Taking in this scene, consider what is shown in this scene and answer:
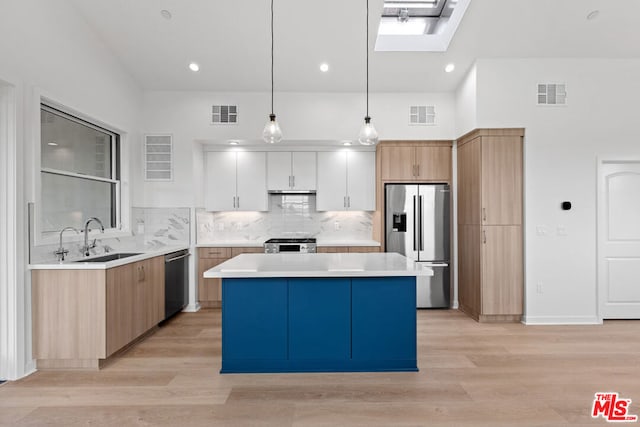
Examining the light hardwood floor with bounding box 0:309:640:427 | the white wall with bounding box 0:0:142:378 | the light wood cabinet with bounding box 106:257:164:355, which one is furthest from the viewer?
the light wood cabinet with bounding box 106:257:164:355

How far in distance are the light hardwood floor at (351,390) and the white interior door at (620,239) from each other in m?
0.91

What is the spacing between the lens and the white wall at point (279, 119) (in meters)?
5.14

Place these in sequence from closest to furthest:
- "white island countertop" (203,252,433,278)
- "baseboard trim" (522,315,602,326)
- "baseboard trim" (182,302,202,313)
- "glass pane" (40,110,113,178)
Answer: "white island countertop" (203,252,433,278) < "glass pane" (40,110,113,178) < "baseboard trim" (522,315,602,326) < "baseboard trim" (182,302,202,313)

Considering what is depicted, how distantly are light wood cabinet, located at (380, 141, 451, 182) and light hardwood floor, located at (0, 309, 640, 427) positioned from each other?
7.77 ft

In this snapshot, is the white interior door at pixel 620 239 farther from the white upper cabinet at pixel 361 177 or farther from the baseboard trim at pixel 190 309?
the baseboard trim at pixel 190 309

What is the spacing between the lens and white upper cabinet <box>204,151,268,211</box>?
5.45 meters

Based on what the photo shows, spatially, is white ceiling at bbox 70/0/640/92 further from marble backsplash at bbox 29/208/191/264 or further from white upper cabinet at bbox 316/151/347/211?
marble backsplash at bbox 29/208/191/264

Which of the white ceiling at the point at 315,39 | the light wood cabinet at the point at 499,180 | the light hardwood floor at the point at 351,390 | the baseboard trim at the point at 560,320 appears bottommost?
the light hardwood floor at the point at 351,390

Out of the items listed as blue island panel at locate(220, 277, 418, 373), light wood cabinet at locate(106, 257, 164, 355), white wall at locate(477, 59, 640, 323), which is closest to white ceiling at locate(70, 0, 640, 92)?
white wall at locate(477, 59, 640, 323)

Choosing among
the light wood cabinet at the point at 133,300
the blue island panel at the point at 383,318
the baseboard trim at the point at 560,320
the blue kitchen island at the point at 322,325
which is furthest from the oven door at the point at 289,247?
the baseboard trim at the point at 560,320

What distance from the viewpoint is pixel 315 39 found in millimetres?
4227

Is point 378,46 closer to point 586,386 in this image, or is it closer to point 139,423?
point 586,386

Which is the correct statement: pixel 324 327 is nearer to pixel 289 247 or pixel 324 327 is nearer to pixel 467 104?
pixel 289 247

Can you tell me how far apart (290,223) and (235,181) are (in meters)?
1.09
